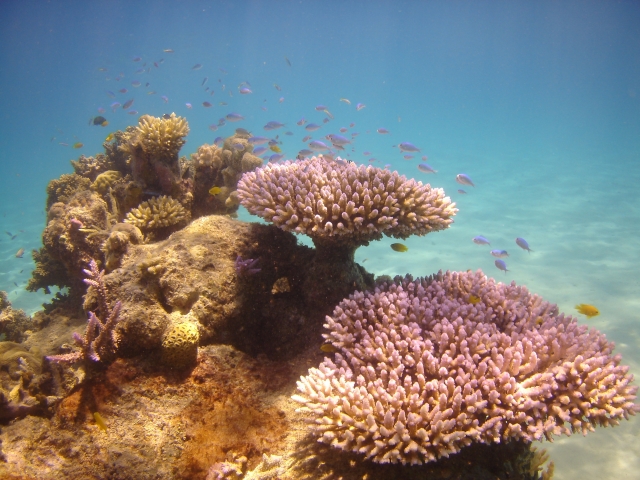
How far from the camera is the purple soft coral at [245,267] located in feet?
11.9

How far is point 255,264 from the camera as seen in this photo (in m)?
3.86

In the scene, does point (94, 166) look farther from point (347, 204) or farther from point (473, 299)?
point (473, 299)

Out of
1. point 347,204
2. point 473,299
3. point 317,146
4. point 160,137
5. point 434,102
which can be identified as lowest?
point 473,299

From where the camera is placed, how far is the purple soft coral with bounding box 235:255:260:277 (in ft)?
11.9

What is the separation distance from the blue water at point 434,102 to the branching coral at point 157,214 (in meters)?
7.65

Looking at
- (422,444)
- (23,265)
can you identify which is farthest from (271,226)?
(23,265)

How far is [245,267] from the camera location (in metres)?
3.64

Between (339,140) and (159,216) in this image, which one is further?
(339,140)

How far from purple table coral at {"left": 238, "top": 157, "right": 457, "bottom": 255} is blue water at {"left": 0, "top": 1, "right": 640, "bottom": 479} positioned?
18.0 ft

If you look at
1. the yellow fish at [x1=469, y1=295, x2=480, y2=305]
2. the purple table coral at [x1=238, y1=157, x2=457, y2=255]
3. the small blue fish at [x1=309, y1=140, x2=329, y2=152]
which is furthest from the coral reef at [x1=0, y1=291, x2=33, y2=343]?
the small blue fish at [x1=309, y1=140, x2=329, y2=152]

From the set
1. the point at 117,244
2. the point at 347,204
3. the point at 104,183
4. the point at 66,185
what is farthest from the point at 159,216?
the point at 66,185

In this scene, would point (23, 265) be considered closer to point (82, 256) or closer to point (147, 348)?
point (82, 256)

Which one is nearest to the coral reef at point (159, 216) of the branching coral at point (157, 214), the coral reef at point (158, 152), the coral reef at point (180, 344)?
the branching coral at point (157, 214)

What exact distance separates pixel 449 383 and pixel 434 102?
549ft
